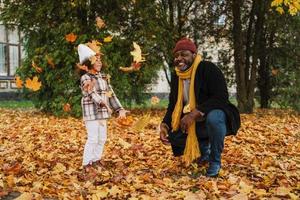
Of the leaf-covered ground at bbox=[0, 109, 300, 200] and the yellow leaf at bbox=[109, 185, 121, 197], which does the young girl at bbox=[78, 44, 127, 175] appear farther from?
the yellow leaf at bbox=[109, 185, 121, 197]

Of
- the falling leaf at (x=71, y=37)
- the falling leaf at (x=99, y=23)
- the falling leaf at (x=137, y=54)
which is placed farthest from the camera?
the falling leaf at (x=99, y=23)

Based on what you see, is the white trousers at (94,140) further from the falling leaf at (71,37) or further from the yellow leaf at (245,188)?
the falling leaf at (71,37)

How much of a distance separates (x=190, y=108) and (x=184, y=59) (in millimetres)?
522

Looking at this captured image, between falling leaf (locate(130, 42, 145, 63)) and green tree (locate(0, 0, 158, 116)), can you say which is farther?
green tree (locate(0, 0, 158, 116))

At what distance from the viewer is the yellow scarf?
6.45 meters

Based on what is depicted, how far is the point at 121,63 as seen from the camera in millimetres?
14312

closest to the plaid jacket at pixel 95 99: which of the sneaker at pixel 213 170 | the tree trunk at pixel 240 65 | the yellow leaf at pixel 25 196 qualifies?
the sneaker at pixel 213 170

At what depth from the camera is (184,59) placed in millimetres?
6406

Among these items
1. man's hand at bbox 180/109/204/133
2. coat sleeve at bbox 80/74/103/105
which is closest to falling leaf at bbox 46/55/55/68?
coat sleeve at bbox 80/74/103/105

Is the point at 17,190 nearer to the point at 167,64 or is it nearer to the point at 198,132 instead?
the point at 198,132

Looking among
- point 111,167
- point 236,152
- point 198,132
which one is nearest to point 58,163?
point 111,167

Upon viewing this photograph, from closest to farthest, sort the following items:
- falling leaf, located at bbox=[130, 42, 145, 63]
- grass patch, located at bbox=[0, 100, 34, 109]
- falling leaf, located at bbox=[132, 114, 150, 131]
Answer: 1. falling leaf, located at bbox=[132, 114, 150, 131]
2. falling leaf, located at bbox=[130, 42, 145, 63]
3. grass patch, located at bbox=[0, 100, 34, 109]

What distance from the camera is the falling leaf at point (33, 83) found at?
48.1ft

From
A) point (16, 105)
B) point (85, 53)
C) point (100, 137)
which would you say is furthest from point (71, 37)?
point (16, 105)
